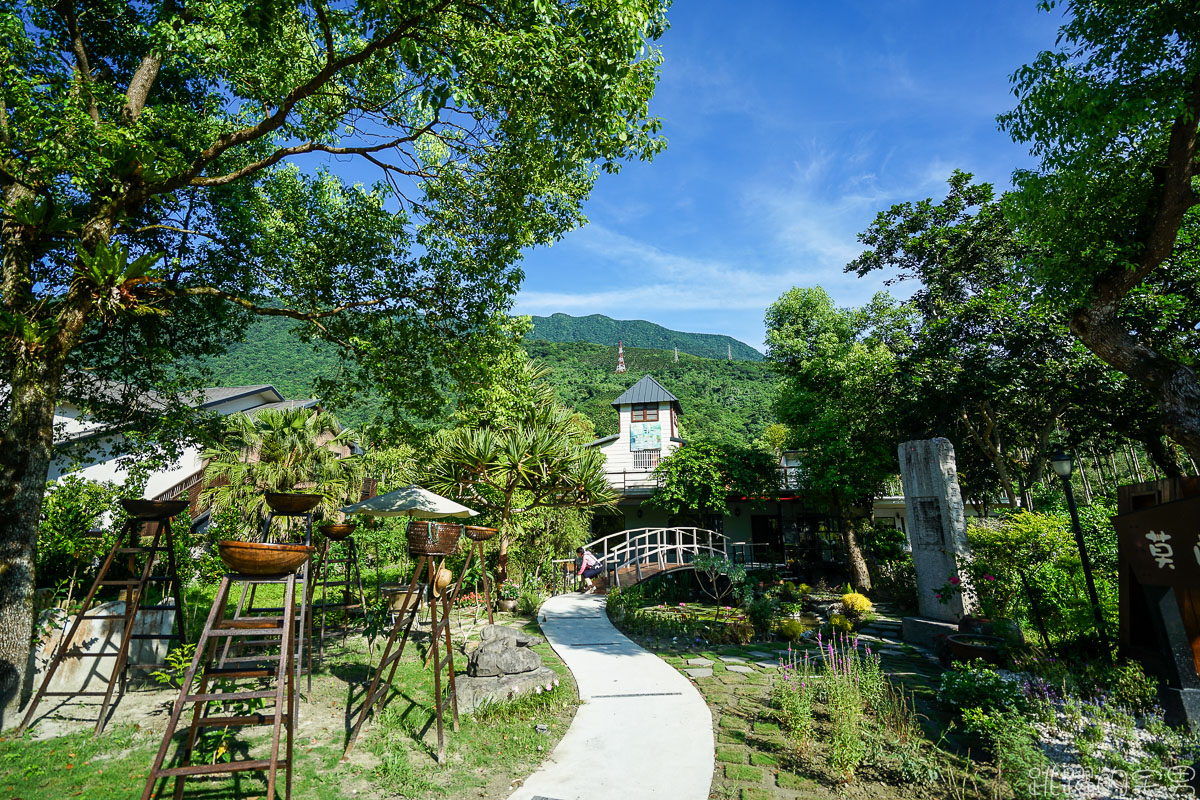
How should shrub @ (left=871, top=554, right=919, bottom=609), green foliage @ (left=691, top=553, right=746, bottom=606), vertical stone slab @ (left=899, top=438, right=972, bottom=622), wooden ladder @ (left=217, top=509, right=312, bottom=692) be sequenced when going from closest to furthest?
1. wooden ladder @ (left=217, top=509, right=312, bottom=692)
2. vertical stone slab @ (left=899, top=438, right=972, bottom=622)
3. green foliage @ (left=691, top=553, right=746, bottom=606)
4. shrub @ (left=871, top=554, right=919, bottom=609)

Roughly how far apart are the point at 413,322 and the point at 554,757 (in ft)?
19.0

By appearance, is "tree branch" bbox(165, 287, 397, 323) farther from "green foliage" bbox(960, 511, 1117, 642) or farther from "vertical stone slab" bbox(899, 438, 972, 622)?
"vertical stone slab" bbox(899, 438, 972, 622)

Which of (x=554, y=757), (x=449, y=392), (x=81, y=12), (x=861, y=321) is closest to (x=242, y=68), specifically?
(x=81, y=12)

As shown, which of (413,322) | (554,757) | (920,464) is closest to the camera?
(554,757)

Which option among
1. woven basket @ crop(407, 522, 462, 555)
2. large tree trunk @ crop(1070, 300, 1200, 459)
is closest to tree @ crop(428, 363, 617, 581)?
woven basket @ crop(407, 522, 462, 555)

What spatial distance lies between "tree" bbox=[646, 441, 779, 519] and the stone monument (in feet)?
23.8

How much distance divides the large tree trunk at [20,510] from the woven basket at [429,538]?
407 cm

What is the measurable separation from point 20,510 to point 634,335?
4498 inches

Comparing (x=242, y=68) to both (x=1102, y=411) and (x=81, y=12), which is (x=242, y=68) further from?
(x=1102, y=411)

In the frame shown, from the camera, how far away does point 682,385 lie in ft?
182

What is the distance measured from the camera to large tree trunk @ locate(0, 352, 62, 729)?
5062 mm

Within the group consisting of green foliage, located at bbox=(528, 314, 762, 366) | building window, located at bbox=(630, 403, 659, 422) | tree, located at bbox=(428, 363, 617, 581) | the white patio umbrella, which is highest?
green foliage, located at bbox=(528, 314, 762, 366)

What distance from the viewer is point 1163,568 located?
475 cm

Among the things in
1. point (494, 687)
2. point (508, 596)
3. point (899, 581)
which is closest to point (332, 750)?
point (494, 687)
